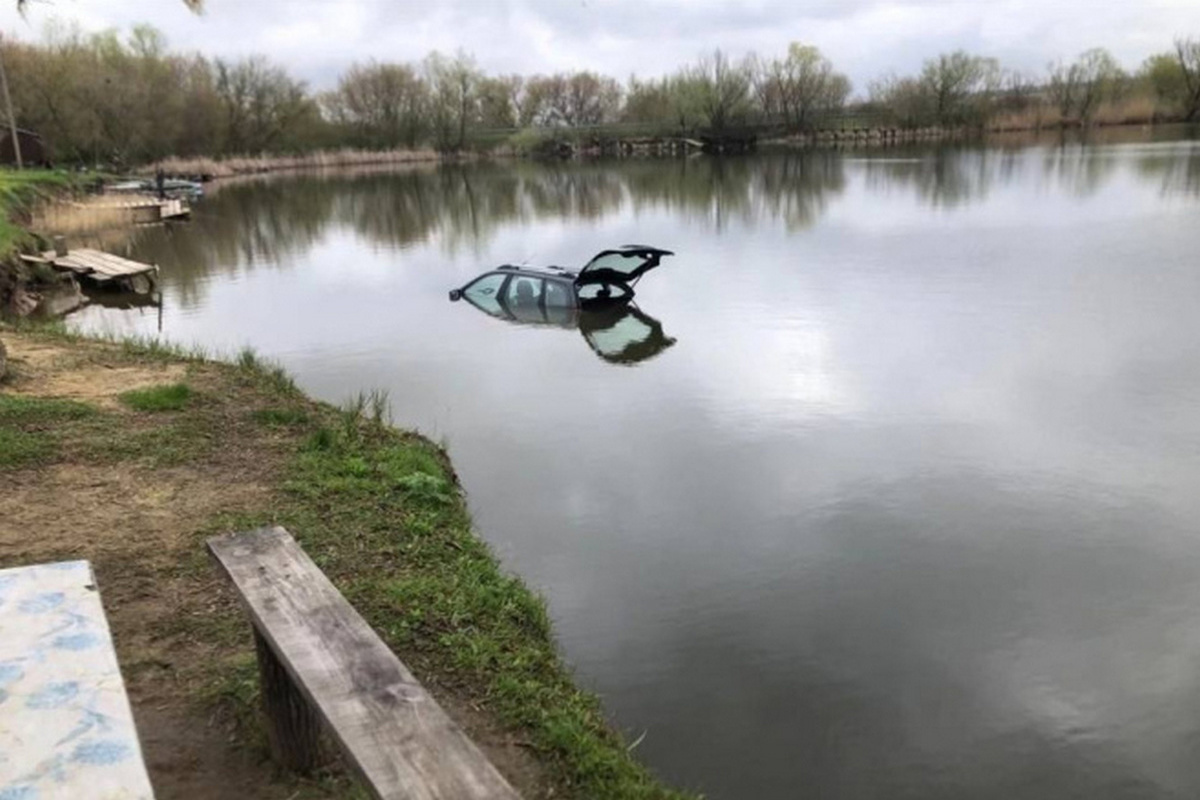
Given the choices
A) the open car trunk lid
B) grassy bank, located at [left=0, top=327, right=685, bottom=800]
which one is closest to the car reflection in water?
the open car trunk lid

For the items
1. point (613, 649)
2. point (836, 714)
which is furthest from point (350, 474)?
point (836, 714)

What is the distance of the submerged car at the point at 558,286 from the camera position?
16.0 meters

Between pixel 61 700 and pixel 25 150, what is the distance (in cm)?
5049

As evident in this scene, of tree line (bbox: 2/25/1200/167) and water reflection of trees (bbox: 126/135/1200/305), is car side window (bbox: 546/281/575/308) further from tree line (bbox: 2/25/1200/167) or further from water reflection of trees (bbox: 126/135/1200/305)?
tree line (bbox: 2/25/1200/167)

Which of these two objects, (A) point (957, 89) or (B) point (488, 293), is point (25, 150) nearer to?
(B) point (488, 293)

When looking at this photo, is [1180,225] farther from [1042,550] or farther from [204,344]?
[204,344]

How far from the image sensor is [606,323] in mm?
15609

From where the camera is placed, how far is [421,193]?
142 ft

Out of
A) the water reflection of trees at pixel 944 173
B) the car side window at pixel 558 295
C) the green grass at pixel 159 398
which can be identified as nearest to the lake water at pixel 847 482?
the car side window at pixel 558 295

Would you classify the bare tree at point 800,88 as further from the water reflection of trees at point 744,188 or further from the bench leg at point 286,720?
the bench leg at point 286,720

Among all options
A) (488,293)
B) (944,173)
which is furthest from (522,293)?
(944,173)

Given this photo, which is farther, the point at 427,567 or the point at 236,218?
the point at 236,218

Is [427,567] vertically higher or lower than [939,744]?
higher

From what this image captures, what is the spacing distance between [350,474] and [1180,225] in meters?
21.9
